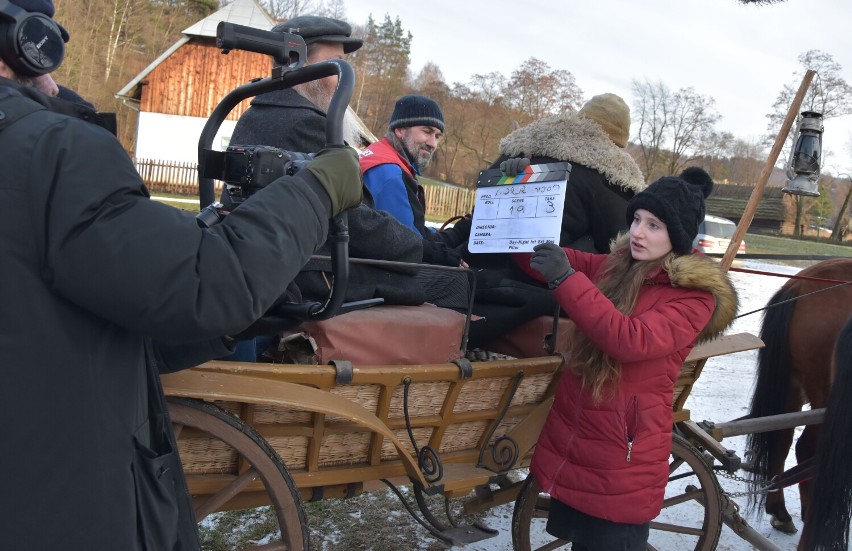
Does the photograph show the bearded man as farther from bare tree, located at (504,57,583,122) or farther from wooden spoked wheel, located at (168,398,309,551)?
bare tree, located at (504,57,583,122)

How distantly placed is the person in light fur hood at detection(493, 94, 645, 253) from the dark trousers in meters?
1.14

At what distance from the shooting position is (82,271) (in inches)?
43.6

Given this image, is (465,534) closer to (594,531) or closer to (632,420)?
(594,531)

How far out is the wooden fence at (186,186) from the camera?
75.1 ft

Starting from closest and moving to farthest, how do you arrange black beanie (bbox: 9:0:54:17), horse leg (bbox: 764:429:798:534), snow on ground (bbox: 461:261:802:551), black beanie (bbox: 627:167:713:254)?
black beanie (bbox: 9:0:54:17), black beanie (bbox: 627:167:713:254), snow on ground (bbox: 461:261:802:551), horse leg (bbox: 764:429:798:534)

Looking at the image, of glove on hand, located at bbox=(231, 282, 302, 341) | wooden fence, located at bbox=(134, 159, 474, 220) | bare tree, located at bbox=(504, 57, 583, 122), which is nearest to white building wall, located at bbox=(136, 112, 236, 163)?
wooden fence, located at bbox=(134, 159, 474, 220)

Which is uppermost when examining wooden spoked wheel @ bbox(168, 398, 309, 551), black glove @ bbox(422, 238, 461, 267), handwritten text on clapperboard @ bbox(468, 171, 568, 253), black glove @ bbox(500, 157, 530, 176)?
black glove @ bbox(500, 157, 530, 176)

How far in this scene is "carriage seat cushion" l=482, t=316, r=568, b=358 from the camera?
114 inches

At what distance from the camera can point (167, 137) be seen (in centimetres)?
2459

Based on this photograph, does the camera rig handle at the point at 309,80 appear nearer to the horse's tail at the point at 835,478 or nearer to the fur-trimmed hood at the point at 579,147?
the fur-trimmed hood at the point at 579,147

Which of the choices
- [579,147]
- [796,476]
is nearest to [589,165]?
[579,147]

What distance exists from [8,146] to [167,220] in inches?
10.2

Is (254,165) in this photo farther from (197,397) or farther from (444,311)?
(444,311)

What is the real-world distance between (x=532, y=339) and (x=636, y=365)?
1.90ft
